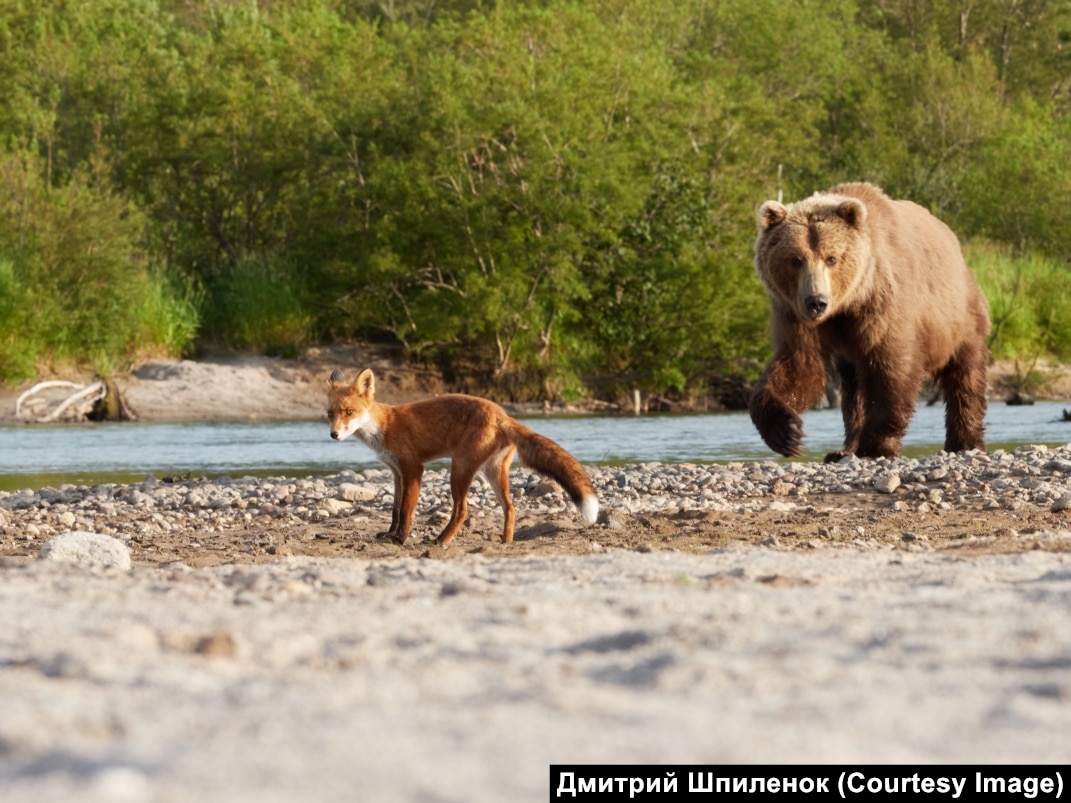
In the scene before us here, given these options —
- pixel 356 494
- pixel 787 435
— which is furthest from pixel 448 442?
pixel 787 435

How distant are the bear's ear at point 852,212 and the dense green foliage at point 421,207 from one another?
18962 millimetres

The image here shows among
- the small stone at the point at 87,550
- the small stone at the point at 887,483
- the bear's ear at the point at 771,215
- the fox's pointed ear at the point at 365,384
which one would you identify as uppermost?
the bear's ear at the point at 771,215

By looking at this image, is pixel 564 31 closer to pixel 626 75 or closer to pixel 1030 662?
pixel 626 75

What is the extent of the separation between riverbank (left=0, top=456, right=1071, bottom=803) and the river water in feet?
29.8

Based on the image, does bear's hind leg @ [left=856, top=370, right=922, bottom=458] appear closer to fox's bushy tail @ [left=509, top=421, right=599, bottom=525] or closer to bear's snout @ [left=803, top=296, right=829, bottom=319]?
bear's snout @ [left=803, top=296, right=829, bottom=319]

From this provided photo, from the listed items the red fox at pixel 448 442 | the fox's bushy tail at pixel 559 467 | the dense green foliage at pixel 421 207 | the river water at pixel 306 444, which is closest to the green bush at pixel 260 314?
the dense green foliage at pixel 421 207

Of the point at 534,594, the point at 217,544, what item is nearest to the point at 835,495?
the point at 217,544

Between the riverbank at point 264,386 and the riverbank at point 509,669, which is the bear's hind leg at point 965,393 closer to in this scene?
the riverbank at point 509,669

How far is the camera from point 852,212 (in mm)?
10758

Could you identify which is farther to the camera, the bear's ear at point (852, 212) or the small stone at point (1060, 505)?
the bear's ear at point (852, 212)

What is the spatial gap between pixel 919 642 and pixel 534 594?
141cm

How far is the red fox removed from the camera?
25.8 ft

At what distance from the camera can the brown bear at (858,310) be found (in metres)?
10.7

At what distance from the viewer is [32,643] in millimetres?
3732
